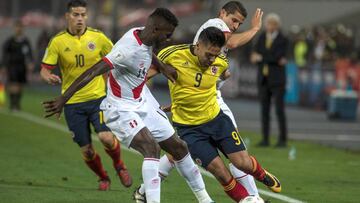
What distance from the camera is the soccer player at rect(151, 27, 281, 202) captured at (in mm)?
11281

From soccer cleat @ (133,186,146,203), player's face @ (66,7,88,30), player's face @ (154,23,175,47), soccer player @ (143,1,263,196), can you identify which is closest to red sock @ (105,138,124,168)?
player's face @ (66,7,88,30)

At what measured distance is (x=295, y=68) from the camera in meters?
34.6

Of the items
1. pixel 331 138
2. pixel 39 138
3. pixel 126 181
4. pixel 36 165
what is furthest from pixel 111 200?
pixel 331 138

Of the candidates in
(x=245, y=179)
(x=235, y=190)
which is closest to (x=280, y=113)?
(x=245, y=179)

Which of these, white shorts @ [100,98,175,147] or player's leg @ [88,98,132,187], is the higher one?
white shorts @ [100,98,175,147]

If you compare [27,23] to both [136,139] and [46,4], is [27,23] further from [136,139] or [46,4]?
[136,139]

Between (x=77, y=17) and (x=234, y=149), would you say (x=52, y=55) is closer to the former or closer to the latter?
(x=77, y=17)

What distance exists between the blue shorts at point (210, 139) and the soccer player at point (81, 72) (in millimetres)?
2431

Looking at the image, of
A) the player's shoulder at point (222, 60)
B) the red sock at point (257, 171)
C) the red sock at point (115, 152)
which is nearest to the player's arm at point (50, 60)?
the red sock at point (115, 152)

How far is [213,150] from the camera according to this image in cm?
1136

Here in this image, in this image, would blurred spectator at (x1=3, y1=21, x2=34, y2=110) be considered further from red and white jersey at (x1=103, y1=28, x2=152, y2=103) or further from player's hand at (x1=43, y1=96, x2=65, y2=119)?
player's hand at (x1=43, y1=96, x2=65, y2=119)

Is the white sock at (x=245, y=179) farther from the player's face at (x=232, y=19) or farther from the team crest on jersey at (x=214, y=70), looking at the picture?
the player's face at (x=232, y=19)

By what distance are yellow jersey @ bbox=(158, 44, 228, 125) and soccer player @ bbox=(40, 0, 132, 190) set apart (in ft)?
7.89

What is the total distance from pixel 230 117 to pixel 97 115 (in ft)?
9.02
